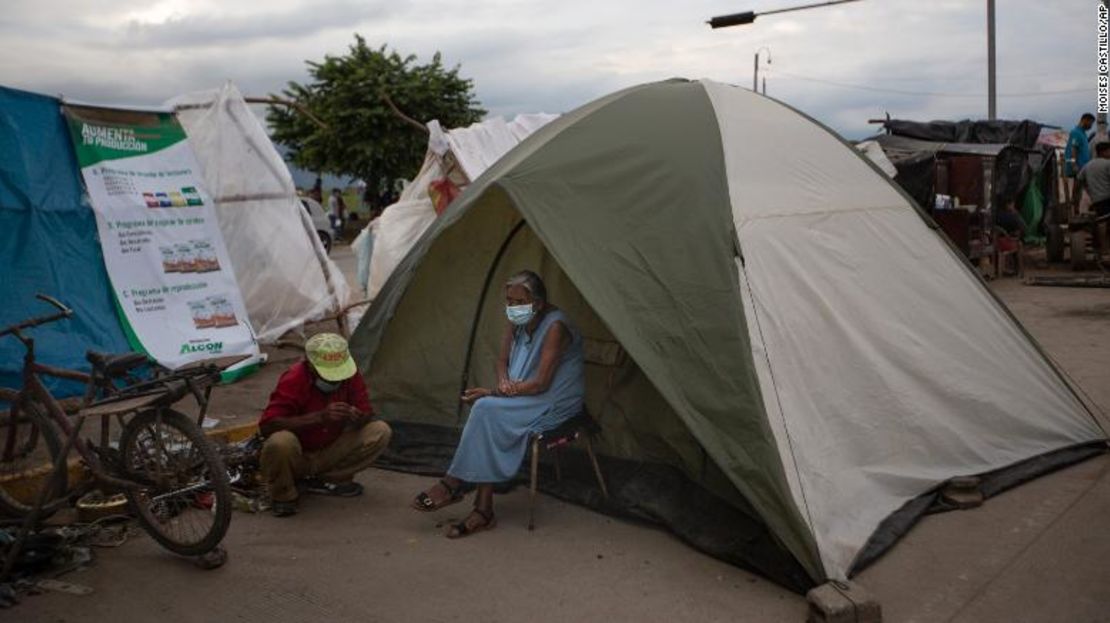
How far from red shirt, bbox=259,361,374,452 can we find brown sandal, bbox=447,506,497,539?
0.76 meters

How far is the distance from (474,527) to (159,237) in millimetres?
4544

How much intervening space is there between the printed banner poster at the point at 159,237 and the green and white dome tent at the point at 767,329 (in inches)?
100

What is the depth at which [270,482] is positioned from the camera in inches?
190

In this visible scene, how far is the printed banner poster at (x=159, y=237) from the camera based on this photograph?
7.53 metres

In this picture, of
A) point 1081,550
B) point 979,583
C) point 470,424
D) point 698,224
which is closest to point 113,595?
point 470,424

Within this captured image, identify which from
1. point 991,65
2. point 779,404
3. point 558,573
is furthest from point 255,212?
point 991,65

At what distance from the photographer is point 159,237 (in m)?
7.84

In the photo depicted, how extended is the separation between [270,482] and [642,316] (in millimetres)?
2036

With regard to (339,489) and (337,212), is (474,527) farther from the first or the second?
(337,212)

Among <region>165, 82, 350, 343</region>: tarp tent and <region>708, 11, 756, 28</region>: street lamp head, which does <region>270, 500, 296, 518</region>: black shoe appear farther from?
<region>708, 11, 756, 28</region>: street lamp head

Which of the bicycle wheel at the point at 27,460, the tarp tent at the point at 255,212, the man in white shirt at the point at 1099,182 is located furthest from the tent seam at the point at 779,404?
the man in white shirt at the point at 1099,182

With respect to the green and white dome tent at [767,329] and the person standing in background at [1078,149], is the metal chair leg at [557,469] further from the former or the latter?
the person standing in background at [1078,149]

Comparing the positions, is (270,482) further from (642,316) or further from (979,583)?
(979,583)

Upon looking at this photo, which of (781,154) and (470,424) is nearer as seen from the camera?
(470,424)
